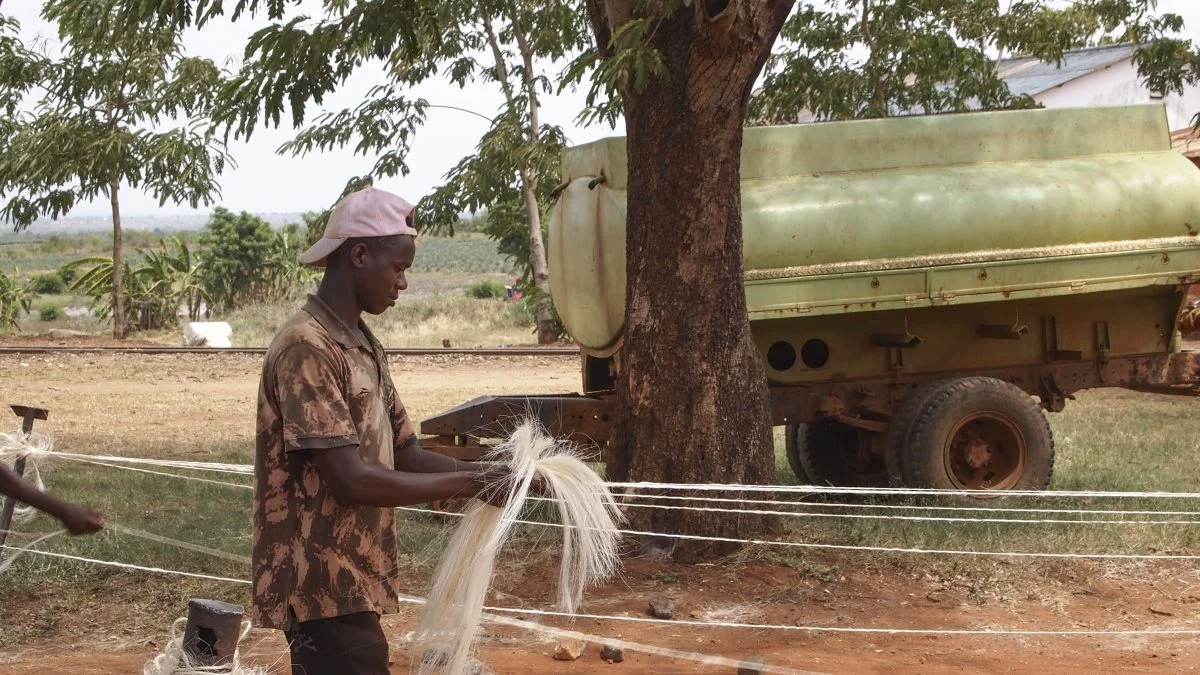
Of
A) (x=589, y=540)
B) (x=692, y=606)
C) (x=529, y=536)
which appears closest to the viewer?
(x=589, y=540)

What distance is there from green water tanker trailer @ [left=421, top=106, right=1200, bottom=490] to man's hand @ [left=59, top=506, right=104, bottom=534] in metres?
4.52

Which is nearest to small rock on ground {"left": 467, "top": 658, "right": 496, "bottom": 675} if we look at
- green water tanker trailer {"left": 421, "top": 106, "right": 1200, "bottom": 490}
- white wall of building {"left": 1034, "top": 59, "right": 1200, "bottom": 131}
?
green water tanker trailer {"left": 421, "top": 106, "right": 1200, "bottom": 490}

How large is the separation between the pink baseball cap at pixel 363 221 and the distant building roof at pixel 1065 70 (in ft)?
95.0

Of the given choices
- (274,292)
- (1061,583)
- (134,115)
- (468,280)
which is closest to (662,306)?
(1061,583)

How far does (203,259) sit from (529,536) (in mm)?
25541

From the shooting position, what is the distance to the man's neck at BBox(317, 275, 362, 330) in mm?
3334

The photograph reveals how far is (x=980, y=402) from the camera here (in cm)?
845

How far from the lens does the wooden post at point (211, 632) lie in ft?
15.4

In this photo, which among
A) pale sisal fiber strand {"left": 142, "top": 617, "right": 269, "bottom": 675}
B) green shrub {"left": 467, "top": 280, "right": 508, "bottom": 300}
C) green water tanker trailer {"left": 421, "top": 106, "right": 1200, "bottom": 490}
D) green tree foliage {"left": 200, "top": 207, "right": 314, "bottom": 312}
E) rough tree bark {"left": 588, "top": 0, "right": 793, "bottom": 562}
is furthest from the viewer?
green shrub {"left": 467, "top": 280, "right": 508, "bottom": 300}

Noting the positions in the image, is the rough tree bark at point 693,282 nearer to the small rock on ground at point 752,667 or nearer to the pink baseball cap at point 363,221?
the small rock on ground at point 752,667

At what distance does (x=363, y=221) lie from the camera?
10.9 ft

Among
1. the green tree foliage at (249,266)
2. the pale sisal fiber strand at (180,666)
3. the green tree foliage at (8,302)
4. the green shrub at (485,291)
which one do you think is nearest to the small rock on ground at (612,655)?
the pale sisal fiber strand at (180,666)

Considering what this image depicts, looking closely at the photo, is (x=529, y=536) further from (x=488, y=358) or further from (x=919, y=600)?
(x=488, y=358)

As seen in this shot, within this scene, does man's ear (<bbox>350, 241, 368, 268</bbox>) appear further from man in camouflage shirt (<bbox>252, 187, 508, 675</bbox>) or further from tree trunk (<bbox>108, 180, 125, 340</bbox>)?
tree trunk (<bbox>108, 180, 125, 340</bbox>)
